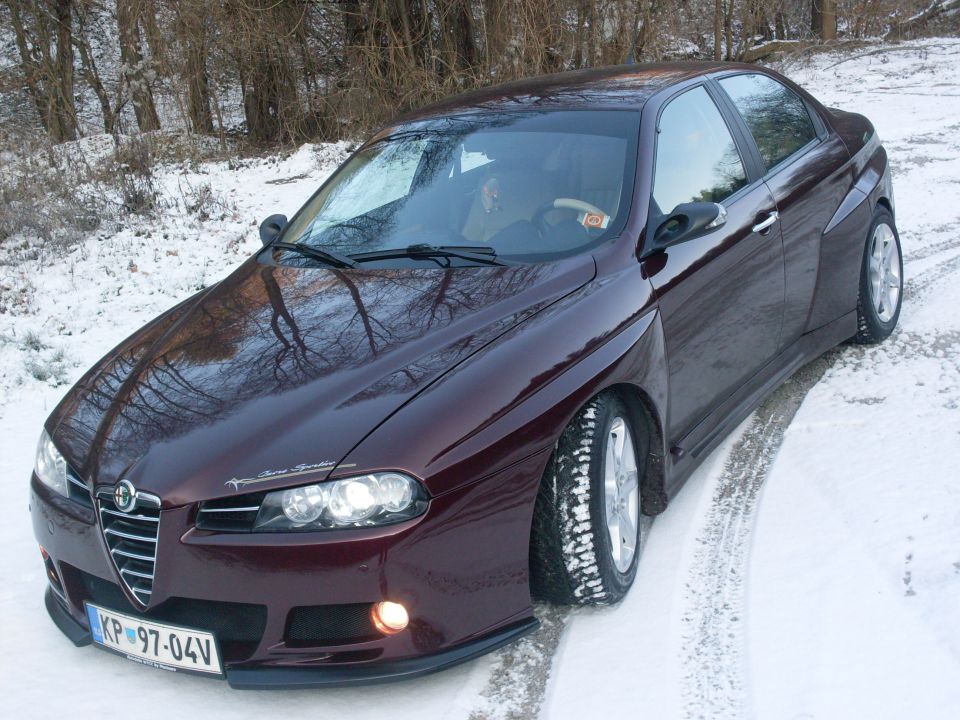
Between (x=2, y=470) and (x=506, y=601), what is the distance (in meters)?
2.89

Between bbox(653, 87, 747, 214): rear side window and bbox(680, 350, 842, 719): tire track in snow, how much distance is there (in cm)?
106

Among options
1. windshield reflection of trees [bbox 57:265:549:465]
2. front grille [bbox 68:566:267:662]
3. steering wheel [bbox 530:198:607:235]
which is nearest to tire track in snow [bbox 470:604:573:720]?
front grille [bbox 68:566:267:662]

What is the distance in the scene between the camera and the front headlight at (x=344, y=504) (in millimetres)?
2516

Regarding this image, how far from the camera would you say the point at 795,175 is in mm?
4395

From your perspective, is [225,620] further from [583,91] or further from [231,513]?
[583,91]

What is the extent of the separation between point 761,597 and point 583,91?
2.11m

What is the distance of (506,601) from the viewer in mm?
2752

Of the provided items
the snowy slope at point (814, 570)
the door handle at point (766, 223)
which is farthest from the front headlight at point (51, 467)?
the door handle at point (766, 223)

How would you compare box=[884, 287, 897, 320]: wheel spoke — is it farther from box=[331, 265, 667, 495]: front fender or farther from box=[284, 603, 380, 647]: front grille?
box=[284, 603, 380, 647]: front grille

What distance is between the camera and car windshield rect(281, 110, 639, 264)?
3.53m

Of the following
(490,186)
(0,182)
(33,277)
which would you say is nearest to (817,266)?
(490,186)

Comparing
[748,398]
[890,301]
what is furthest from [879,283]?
[748,398]

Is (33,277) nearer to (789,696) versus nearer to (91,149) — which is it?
(91,149)

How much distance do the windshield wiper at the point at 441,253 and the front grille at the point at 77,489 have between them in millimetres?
1247
